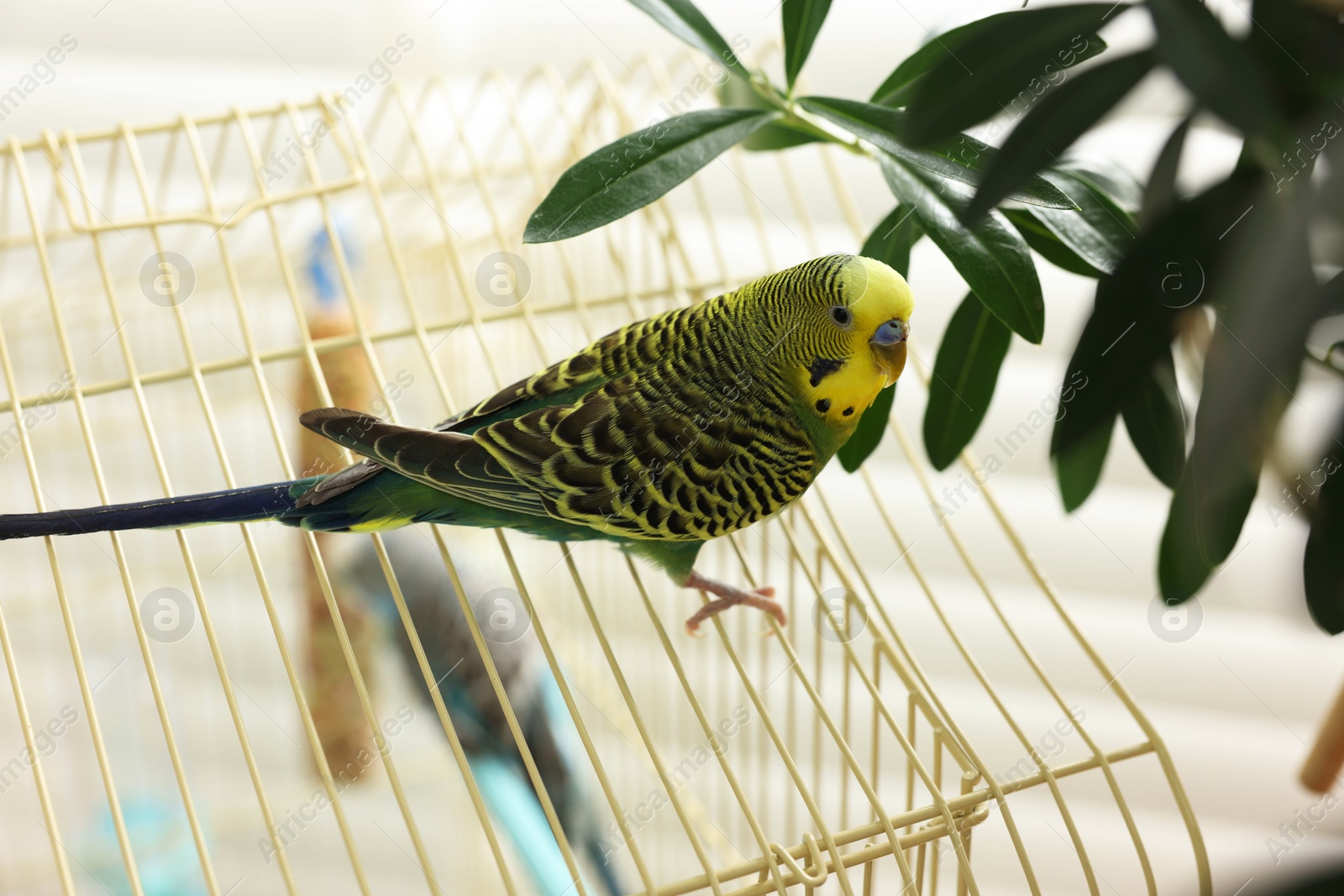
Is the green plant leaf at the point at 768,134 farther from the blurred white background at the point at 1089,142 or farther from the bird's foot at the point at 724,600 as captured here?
the blurred white background at the point at 1089,142

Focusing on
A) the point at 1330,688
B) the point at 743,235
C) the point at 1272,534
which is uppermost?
the point at 743,235

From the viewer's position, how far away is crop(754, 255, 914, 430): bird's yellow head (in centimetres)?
81

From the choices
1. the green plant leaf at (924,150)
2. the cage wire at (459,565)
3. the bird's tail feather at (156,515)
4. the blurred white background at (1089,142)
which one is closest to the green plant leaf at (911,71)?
the green plant leaf at (924,150)

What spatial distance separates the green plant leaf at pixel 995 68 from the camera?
0.53 metres

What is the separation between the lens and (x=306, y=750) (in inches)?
→ 82.4

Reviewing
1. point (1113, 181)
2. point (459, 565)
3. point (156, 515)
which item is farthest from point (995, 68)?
point (459, 565)

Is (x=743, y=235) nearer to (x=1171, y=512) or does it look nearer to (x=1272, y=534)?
(x=1272, y=534)

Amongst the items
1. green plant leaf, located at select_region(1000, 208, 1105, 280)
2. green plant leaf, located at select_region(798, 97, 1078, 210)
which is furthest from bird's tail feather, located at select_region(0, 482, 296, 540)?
green plant leaf, located at select_region(1000, 208, 1105, 280)

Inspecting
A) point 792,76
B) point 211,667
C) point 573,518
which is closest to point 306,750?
point 211,667

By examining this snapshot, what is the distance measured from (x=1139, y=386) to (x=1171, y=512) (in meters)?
0.32

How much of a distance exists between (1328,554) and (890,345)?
39cm

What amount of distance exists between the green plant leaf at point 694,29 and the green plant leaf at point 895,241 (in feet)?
0.62

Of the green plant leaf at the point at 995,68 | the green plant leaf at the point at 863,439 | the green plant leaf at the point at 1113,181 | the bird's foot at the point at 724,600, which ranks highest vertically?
the green plant leaf at the point at 1113,181

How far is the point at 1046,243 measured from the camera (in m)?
0.83
